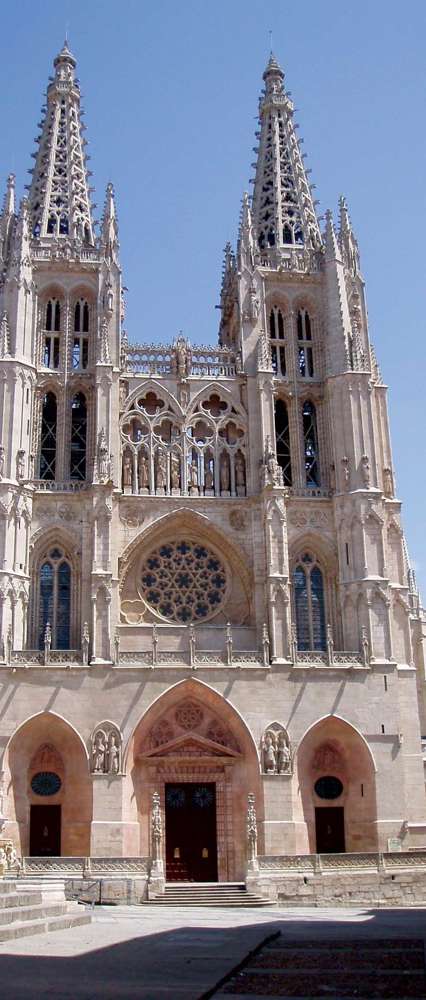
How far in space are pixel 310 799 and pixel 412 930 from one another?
16.0 meters

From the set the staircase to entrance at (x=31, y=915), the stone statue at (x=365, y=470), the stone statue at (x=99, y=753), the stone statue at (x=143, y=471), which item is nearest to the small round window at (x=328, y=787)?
the stone statue at (x=99, y=753)

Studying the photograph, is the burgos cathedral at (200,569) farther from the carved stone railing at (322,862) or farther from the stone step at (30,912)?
the stone step at (30,912)

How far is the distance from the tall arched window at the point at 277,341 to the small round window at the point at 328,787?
15.3 metres

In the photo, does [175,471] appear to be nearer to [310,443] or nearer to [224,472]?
[224,472]

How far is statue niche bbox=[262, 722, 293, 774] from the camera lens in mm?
32844

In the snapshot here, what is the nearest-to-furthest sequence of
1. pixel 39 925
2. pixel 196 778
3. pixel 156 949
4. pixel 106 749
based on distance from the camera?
1. pixel 156 949
2. pixel 39 925
3. pixel 106 749
4. pixel 196 778

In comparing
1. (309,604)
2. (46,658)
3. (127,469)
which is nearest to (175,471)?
(127,469)

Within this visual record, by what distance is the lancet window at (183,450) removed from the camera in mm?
37906

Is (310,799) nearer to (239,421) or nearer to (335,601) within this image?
(335,601)

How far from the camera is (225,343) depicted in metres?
47.2

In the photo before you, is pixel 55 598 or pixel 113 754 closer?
pixel 113 754

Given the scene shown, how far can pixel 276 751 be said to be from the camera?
109 ft

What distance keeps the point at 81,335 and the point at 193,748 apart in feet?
A: 53.3

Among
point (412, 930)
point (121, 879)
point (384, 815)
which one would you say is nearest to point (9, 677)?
point (121, 879)
